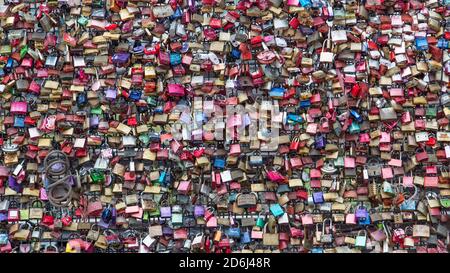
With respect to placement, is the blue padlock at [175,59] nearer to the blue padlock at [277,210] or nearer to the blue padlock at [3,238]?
the blue padlock at [277,210]

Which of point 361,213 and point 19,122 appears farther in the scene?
point 19,122

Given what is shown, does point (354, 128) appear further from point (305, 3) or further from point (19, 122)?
point (19, 122)

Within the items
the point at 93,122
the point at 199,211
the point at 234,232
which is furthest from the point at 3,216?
the point at 234,232

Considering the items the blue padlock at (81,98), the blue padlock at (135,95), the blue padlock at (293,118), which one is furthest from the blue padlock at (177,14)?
the blue padlock at (293,118)

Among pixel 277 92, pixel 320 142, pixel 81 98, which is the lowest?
pixel 320 142

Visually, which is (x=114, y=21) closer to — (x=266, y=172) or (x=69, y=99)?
(x=69, y=99)

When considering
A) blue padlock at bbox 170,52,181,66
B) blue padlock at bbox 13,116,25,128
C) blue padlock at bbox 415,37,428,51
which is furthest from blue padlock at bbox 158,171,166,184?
blue padlock at bbox 415,37,428,51

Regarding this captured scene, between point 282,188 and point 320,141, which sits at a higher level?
point 320,141

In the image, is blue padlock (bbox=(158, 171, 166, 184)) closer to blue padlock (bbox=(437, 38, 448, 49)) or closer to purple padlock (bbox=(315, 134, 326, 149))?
purple padlock (bbox=(315, 134, 326, 149))
